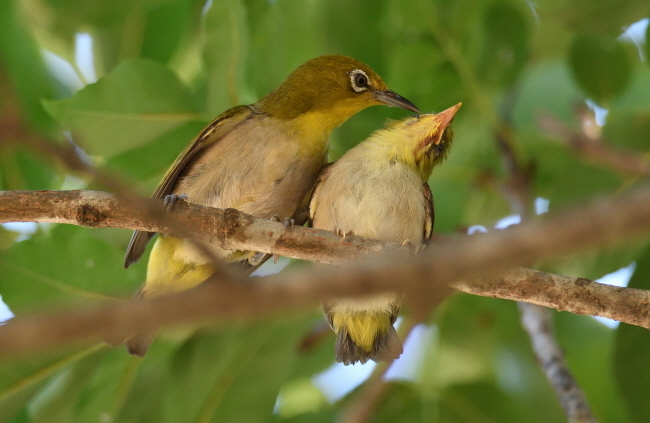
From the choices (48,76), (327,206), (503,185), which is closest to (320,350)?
(327,206)

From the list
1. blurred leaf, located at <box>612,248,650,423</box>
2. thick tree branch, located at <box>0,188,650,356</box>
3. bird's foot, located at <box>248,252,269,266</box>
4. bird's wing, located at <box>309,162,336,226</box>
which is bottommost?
blurred leaf, located at <box>612,248,650,423</box>

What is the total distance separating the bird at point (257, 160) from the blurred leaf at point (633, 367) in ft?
5.66

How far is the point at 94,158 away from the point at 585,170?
2.95 metres

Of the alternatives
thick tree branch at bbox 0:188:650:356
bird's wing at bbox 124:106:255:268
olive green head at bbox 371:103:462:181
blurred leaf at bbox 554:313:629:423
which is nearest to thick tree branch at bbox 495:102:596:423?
olive green head at bbox 371:103:462:181

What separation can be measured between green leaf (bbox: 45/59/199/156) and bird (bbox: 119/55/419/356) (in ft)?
0.84

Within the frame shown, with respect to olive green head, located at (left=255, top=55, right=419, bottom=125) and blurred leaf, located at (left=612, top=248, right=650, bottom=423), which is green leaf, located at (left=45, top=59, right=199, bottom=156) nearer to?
olive green head, located at (left=255, top=55, right=419, bottom=125)

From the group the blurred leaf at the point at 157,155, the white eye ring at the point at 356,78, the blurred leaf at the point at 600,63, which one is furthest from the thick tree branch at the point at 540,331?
the blurred leaf at the point at 157,155

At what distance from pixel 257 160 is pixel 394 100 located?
912 millimetres

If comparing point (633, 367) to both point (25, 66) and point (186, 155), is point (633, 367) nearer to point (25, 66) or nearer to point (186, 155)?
point (186, 155)

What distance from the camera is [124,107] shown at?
3.81 meters

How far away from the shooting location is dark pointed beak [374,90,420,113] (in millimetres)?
4254

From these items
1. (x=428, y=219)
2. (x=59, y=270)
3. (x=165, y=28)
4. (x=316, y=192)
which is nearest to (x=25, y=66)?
(x=165, y=28)

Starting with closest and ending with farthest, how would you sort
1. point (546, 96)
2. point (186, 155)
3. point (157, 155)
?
→ point (186, 155)
point (157, 155)
point (546, 96)

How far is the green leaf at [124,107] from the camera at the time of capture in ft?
12.1
